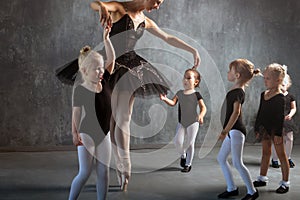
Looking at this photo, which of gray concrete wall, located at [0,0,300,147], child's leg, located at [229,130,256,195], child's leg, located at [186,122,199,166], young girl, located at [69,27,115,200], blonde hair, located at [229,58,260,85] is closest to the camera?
young girl, located at [69,27,115,200]

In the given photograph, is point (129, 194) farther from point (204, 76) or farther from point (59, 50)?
point (204, 76)

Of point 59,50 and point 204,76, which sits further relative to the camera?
point 204,76

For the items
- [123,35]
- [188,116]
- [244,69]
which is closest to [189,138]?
[188,116]

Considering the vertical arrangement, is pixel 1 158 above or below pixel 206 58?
below

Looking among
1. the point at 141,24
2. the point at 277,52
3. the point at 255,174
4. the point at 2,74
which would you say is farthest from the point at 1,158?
the point at 277,52

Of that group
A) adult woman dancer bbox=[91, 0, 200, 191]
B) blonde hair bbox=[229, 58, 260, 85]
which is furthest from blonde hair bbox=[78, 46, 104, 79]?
blonde hair bbox=[229, 58, 260, 85]

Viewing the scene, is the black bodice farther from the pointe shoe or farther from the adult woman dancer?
the pointe shoe

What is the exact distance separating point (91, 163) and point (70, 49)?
3.06 metres

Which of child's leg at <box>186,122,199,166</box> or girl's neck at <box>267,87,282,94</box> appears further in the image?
child's leg at <box>186,122,199,166</box>

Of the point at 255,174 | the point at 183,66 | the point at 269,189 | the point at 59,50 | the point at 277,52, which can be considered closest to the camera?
the point at 269,189

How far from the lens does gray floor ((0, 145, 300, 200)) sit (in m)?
3.38

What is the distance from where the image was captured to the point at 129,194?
3391 mm

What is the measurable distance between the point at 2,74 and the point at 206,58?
271 centimetres

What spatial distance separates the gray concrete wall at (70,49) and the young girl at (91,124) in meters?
2.73
